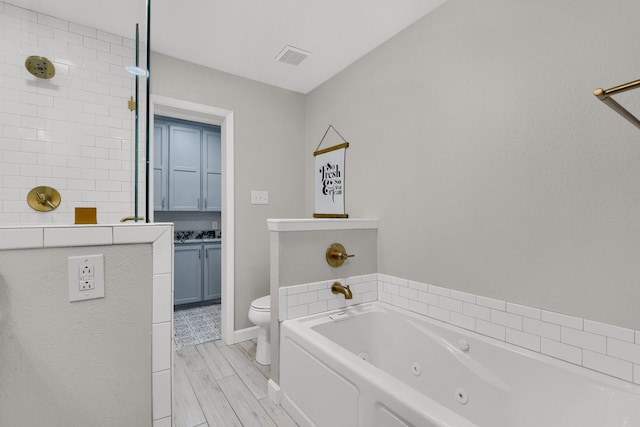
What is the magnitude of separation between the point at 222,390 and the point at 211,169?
8.97ft

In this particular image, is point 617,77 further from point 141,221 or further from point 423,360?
point 141,221

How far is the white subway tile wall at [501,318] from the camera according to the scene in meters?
1.16

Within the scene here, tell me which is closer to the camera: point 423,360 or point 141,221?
point 141,221

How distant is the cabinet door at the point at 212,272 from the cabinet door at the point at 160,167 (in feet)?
2.45

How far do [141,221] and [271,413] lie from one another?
1394 millimetres

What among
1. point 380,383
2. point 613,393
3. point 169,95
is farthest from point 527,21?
point 169,95

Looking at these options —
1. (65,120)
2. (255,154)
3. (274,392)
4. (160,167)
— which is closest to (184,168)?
(160,167)

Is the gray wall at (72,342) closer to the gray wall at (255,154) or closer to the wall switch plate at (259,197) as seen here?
the gray wall at (255,154)

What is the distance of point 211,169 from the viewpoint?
390cm

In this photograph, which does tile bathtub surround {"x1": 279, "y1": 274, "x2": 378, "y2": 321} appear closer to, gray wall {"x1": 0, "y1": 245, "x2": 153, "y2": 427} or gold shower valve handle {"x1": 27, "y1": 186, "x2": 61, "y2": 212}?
gray wall {"x1": 0, "y1": 245, "x2": 153, "y2": 427}

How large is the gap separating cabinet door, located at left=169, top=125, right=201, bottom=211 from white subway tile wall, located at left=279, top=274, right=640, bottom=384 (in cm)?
250

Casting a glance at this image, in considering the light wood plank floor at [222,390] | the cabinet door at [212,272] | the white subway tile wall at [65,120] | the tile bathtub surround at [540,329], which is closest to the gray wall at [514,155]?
the tile bathtub surround at [540,329]

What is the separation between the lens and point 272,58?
2.44 meters

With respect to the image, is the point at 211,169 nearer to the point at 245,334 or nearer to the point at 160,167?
the point at 160,167
